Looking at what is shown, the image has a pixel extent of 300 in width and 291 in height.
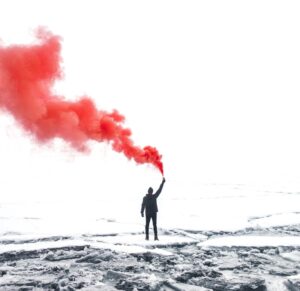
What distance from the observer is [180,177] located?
41.6 m

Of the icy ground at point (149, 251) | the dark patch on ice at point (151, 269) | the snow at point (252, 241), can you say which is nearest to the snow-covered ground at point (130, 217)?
the icy ground at point (149, 251)

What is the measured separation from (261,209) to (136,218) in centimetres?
553

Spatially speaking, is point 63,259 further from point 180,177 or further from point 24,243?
point 180,177

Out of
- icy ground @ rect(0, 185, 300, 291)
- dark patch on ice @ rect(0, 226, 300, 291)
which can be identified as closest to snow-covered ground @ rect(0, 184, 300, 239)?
icy ground @ rect(0, 185, 300, 291)

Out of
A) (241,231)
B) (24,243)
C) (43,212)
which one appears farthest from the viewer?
(43,212)

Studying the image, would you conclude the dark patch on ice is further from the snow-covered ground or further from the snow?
the snow-covered ground

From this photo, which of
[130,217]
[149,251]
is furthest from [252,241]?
[130,217]

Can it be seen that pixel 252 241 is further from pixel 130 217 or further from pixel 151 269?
pixel 130 217

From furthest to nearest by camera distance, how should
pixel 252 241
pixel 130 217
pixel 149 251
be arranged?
1. pixel 130 217
2. pixel 252 241
3. pixel 149 251

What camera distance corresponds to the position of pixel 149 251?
350 inches

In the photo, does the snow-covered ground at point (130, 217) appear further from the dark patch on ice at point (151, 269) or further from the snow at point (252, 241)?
the dark patch on ice at point (151, 269)

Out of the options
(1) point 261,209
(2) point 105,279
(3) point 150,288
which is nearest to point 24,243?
(2) point 105,279

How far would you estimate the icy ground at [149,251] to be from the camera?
22.2 feet

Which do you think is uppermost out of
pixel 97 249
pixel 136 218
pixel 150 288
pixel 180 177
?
pixel 180 177
